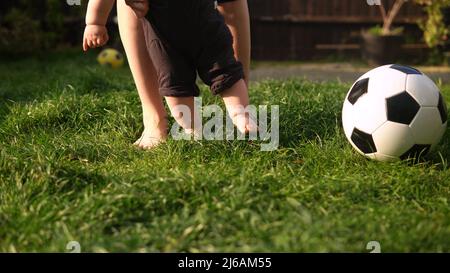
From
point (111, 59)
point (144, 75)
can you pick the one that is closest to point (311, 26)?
point (111, 59)

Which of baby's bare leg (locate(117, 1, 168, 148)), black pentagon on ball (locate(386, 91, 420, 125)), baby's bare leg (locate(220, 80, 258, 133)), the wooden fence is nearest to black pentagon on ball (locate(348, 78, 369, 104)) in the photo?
black pentagon on ball (locate(386, 91, 420, 125))

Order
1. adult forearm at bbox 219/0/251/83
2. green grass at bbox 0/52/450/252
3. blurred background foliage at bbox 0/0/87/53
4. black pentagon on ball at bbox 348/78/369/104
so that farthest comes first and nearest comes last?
blurred background foliage at bbox 0/0/87/53 < adult forearm at bbox 219/0/251/83 < black pentagon on ball at bbox 348/78/369/104 < green grass at bbox 0/52/450/252

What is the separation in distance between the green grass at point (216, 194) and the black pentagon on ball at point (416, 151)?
55 millimetres

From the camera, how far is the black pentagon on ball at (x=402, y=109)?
245 centimetres

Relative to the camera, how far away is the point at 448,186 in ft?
7.54

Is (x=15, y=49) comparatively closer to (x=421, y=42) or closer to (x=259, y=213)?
(x=421, y=42)

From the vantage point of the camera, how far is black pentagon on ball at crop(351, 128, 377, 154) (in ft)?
8.16

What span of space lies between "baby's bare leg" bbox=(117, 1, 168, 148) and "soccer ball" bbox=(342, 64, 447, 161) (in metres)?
0.97

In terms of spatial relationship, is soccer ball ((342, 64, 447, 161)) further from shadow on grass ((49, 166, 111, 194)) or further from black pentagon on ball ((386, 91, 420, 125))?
shadow on grass ((49, 166, 111, 194))

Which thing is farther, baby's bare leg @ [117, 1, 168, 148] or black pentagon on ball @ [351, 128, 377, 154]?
baby's bare leg @ [117, 1, 168, 148]

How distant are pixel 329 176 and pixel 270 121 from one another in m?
0.74

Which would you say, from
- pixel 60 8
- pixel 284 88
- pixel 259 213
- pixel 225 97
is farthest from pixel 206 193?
pixel 60 8

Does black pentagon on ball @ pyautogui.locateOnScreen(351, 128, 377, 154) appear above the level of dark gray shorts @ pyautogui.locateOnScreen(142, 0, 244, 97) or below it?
below

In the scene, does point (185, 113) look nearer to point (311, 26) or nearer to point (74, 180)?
point (74, 180)
